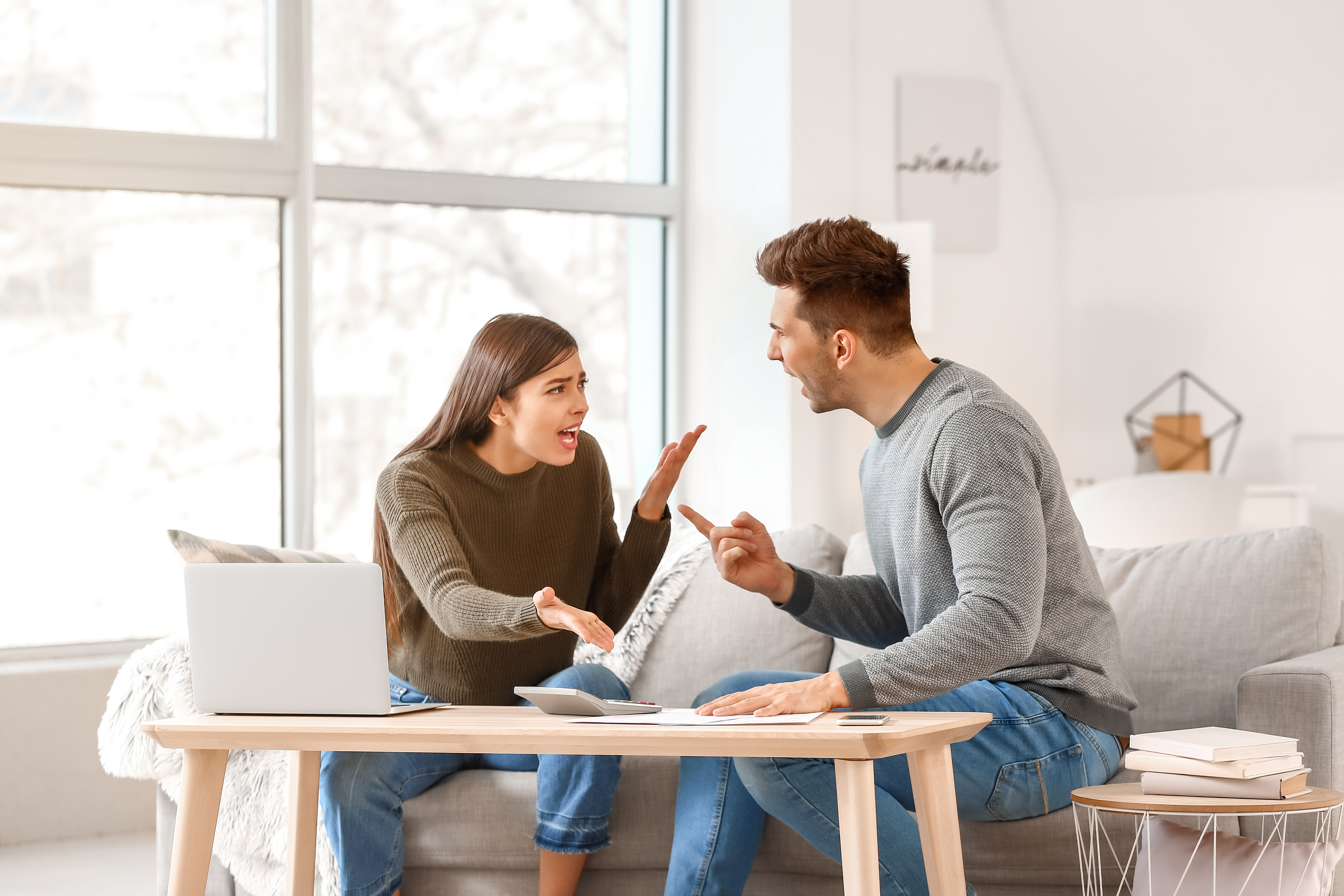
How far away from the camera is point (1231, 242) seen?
183 inches

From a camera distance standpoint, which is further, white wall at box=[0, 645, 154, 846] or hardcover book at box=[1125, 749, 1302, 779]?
white wall at box=[0, 645, 154, 846]

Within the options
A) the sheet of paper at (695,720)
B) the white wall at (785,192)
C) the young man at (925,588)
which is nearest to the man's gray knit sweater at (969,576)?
the young man at (925,588)

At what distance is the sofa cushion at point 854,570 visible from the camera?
7.83 ft

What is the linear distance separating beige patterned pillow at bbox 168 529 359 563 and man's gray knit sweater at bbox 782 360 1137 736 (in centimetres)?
81

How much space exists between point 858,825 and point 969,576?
1.18 feet

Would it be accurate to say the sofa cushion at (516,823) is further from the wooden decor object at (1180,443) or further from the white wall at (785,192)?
the wooden decor object at (1180,443)

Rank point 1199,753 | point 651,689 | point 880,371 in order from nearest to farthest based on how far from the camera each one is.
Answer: point 1199,753, point 880,371, point 651,689

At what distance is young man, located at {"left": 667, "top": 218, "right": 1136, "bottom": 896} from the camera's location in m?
1.61

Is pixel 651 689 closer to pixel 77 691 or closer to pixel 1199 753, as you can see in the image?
pixel 1199 753

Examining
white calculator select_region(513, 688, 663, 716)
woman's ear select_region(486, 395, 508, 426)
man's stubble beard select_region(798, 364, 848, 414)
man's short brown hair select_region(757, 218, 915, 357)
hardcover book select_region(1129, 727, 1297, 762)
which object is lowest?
hardcover book select_region(1129, 727, 1297, 762)

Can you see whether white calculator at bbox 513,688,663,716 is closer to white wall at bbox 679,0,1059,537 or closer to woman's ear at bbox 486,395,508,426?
woman's ear at bbox 486,395,508,426

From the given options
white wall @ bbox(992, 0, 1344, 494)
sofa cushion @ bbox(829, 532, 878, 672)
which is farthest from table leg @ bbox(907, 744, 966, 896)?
white wall @ bbox(992, 0, 1344, 494)

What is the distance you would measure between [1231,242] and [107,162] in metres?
3.59

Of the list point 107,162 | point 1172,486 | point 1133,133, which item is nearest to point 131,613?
point 107,162
